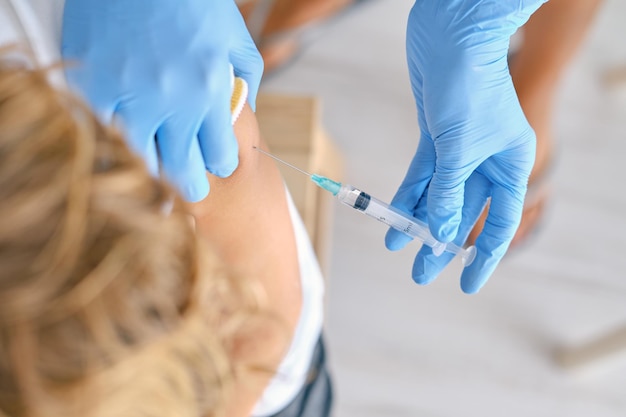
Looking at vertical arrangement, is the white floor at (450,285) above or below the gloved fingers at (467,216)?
below

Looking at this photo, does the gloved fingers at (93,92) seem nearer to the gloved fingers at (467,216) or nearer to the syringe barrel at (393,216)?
the syringe barrel at (393,216)

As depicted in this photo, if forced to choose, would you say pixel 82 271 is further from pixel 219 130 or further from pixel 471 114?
pixel 471 114

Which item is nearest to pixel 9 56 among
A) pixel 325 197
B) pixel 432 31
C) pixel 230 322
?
pixel 230 322

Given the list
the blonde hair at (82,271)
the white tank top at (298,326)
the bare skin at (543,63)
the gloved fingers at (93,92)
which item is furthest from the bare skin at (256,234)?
the bare skin at (543,63)

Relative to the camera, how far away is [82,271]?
406 millimetres

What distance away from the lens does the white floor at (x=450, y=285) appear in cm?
147

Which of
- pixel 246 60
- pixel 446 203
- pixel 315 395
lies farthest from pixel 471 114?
pixel 315 395

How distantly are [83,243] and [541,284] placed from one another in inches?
53.6

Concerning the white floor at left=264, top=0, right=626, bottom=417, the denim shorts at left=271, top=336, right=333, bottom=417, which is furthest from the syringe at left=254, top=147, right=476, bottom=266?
the white floor at left=264, top=0, right=626, bottom=417

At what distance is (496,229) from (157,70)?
1.62 ft

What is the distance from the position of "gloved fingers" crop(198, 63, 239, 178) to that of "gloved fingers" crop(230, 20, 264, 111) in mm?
40

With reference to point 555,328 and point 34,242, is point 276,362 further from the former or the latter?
point 555,328

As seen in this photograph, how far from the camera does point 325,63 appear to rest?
163 centimetres

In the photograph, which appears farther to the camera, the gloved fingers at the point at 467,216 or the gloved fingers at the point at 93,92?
the gloved fingers at the point at 467,216
